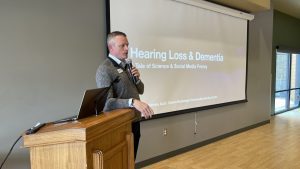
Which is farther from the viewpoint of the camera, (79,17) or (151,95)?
(151,95)

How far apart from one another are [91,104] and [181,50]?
2.84 m

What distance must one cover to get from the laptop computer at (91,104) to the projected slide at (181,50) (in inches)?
71.9

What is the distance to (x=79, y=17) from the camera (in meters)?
2.90

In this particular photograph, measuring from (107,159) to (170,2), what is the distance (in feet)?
10.1

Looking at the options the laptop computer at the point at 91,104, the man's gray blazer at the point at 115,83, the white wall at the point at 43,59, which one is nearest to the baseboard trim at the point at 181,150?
the white wall at the point at 43,59

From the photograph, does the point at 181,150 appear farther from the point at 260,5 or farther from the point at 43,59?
the point at 260,5

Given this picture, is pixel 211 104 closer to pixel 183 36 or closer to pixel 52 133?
pixel 183 36

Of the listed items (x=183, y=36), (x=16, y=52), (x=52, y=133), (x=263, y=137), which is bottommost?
(x=263, y=137)

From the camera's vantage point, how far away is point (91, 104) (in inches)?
56.3

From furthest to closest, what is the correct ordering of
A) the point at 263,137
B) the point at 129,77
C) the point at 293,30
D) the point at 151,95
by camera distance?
the point at 293,30 < the point at 263,137 < the point at 151,95 < the point at 129,77

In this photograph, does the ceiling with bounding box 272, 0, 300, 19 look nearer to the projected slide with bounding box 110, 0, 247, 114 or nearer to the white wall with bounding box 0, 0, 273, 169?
the projected slide with bounding box 110, 0, 247, 114

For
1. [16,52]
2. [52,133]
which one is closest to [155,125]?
[16,52]

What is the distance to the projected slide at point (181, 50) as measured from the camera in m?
3.46

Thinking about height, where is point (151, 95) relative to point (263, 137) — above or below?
above
